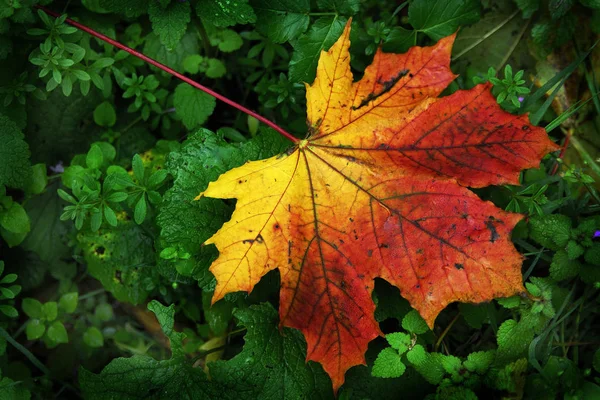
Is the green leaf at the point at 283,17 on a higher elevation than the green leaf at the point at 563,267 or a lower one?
higher

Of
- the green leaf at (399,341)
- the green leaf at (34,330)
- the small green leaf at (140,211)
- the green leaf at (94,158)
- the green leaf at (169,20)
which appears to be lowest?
the green leaf at (34,330)

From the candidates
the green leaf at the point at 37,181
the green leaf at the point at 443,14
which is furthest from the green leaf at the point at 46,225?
the green leaf at the point at 443,14

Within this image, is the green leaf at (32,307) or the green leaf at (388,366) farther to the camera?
the green leaf at (32,307)

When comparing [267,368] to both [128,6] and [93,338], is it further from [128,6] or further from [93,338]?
[128,6]

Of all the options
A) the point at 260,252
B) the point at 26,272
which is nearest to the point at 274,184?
the point at 260,252

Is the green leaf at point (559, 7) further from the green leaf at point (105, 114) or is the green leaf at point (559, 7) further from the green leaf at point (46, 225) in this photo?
the green leaf at point (46, 225)

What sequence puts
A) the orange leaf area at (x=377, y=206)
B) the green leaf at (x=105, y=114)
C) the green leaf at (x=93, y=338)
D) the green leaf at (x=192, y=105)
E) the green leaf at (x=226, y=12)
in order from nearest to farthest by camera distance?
1. the orange leaf area at (x=377, y=206)
2. the green leaf at (x=226, y=12)
3. the green leaf at (x=192, y=105)
4. the green leaf at (x=105, y=114)
5. the green leaf at (x=93, y=338)

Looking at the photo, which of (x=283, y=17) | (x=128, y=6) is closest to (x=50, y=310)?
(x=128, y=6)

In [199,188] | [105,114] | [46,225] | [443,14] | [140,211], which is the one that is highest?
[443,14]

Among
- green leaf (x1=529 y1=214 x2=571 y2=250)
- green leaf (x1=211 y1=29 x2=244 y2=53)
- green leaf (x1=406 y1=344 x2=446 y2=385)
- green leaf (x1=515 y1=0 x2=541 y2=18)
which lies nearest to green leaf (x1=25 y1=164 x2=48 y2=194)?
green leaf (x1=211 y1=29 x2=244 y2=53)
